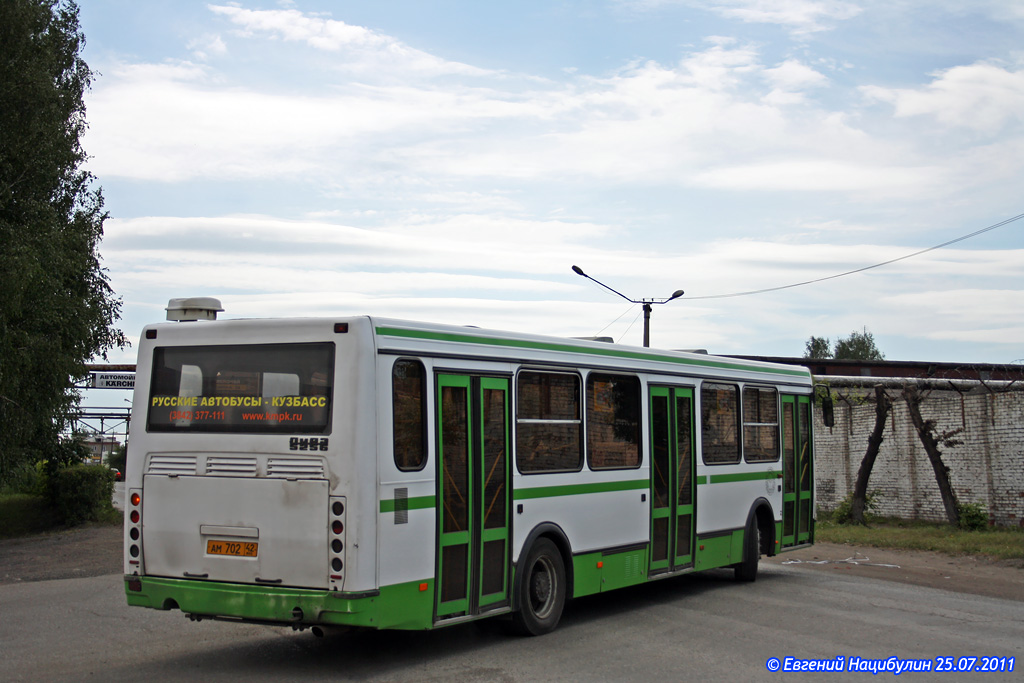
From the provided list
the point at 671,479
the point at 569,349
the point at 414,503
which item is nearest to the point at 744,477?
the point at 671,479

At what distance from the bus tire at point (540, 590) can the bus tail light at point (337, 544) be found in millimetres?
2257

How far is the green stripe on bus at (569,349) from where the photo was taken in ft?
27.7

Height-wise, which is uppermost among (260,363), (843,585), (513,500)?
(260,363)

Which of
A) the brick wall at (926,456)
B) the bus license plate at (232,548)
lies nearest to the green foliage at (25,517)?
the bus license plate at (232,548)

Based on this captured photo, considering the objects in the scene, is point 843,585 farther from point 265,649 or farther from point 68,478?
point 68,478

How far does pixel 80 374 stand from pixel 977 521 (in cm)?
1774

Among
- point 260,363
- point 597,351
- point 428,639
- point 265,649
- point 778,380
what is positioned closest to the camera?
point 260,363

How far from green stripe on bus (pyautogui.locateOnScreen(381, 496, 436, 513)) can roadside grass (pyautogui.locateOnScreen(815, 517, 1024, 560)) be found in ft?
39.0

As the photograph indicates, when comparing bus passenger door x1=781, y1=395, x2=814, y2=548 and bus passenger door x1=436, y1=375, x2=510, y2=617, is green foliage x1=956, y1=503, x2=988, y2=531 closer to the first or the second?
bus passenger door x1=781, y1=395, x2=814, y2=548

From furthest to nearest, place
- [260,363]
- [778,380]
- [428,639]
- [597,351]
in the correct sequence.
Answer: [778,380] → [597,351] → [428,639] → [260,363]

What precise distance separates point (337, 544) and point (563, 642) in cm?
281

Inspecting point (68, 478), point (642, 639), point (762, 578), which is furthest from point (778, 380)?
point (68, 478)

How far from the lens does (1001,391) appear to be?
20297mm

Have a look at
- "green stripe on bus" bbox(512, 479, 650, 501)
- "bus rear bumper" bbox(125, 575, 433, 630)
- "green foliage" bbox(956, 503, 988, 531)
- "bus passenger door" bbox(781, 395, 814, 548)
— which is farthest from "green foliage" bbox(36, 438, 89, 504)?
"green foliage" bbox(956, 503, 988, 531)
